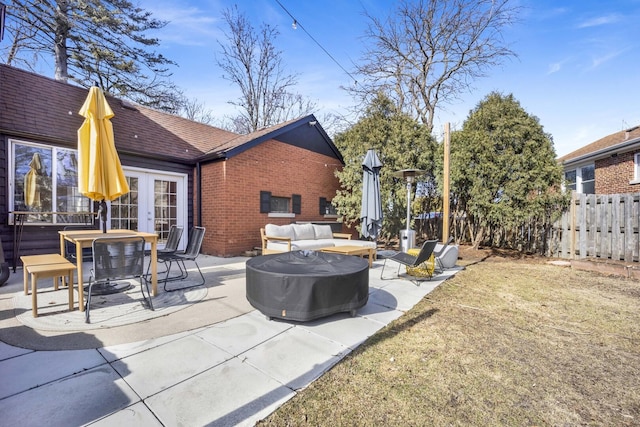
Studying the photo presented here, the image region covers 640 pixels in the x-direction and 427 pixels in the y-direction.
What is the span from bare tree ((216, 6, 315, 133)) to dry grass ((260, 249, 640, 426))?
795 inches

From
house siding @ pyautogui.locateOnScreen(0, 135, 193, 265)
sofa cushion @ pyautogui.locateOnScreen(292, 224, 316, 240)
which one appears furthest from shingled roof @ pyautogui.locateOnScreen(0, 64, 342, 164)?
sofa cushion @ pyautogui.locateOnScreen(292, 224, 316, 240)

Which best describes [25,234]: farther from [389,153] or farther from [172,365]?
[389,153]

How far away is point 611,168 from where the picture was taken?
12.1 m

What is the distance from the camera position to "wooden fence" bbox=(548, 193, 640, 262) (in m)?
6.86

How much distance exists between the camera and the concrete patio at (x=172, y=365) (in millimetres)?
1814

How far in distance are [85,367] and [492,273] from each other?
7128mm

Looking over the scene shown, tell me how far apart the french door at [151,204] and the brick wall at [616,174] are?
55.2 feet

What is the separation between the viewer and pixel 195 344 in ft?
8.98

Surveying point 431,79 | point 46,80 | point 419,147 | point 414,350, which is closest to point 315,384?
point 414,350

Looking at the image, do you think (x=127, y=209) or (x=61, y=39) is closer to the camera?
(x=127, y=209)

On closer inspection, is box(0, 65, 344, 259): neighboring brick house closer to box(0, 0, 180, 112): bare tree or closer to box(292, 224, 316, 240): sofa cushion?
box(292, 224, 316, 240): sofa cushion

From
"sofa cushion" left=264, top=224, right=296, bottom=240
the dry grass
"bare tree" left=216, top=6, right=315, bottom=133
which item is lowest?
the dry grass

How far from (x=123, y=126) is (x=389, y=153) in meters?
8.24

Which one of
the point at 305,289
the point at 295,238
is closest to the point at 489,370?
the point at 305,289
